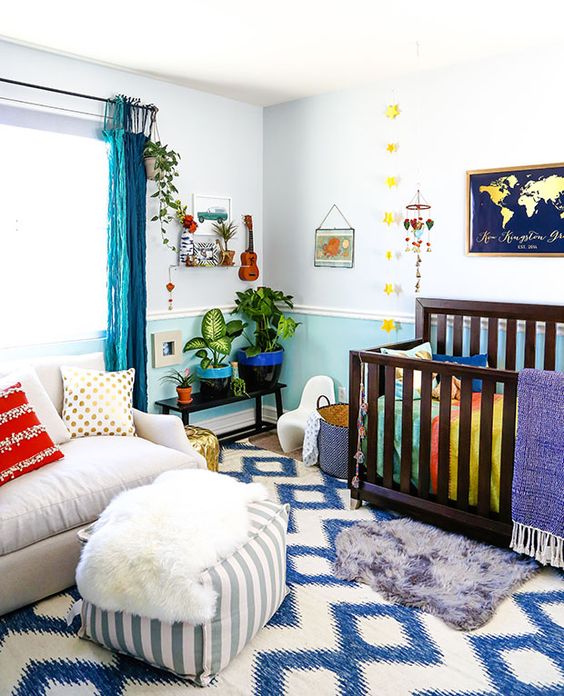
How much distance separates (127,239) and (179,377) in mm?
953

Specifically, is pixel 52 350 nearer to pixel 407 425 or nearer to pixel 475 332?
pixel 407 425

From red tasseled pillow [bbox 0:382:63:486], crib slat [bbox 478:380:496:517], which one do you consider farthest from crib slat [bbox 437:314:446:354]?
red tasseled pillow [bbox 0:382:63:486]

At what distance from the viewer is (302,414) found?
414 cm

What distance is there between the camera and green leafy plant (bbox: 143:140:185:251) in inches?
146

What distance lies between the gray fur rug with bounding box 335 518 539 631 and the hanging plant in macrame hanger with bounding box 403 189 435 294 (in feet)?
5.35

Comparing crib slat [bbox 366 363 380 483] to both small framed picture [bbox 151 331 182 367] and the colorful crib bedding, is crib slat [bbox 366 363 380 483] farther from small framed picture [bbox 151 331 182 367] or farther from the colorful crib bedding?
small framed picture [bbox 151 331 182 367]

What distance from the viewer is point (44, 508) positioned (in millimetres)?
2383

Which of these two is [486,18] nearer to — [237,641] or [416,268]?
[416,268]

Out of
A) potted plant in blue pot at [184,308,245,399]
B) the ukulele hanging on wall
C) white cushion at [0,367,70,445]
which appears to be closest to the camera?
white cushion at [0,367,70,445]

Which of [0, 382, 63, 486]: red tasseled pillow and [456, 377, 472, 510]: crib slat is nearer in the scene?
[0, 382, 63, 486]: red tasseled pillow

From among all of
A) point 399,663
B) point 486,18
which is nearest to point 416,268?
point 486,18

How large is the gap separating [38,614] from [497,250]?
2822mm

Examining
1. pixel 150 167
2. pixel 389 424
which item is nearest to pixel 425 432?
pixel 389 424

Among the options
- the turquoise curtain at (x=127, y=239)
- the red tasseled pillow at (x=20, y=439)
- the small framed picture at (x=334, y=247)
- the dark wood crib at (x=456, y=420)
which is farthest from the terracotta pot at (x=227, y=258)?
the red tasseled pillow at (x=20, y=439)
